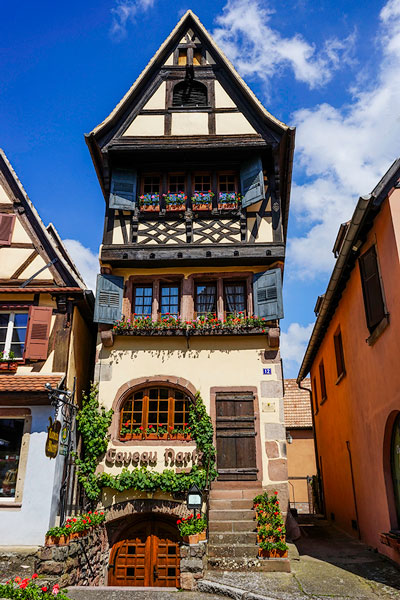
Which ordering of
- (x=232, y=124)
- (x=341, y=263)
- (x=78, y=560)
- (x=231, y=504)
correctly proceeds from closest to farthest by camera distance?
(x=78, y=560)
(x=231, y=504)
(x=341, y=263)
(x=232, y=124)

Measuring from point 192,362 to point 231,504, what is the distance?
10.9 feet

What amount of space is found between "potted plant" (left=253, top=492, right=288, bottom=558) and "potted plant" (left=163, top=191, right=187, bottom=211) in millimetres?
7347

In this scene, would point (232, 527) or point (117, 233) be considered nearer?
point (232, 527)

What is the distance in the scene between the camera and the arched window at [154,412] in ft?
38.8

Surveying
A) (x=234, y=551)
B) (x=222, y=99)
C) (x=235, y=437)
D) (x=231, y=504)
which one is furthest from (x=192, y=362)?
(x=222, y=99)

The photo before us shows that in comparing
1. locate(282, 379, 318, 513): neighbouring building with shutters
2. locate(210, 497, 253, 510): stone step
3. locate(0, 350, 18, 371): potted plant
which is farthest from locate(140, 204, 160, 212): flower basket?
locate(282, 379, 318, 513): neighbouring building with shutters

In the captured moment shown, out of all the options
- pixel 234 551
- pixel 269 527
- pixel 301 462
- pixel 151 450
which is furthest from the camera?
pixel 301 462

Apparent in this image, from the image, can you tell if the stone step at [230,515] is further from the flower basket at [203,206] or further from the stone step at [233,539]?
the flower basket at [203,206]

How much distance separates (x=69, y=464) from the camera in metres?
11.3

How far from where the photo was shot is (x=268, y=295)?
12.6m

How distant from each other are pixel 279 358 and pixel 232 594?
537 cm

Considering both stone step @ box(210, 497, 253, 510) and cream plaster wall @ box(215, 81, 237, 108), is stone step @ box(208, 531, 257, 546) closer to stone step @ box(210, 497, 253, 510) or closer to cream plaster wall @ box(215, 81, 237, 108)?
stone step @ box(210, 497, 253, 510)

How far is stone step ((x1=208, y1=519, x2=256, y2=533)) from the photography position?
10617mm

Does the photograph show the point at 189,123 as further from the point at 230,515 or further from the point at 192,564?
the point at 192,564
